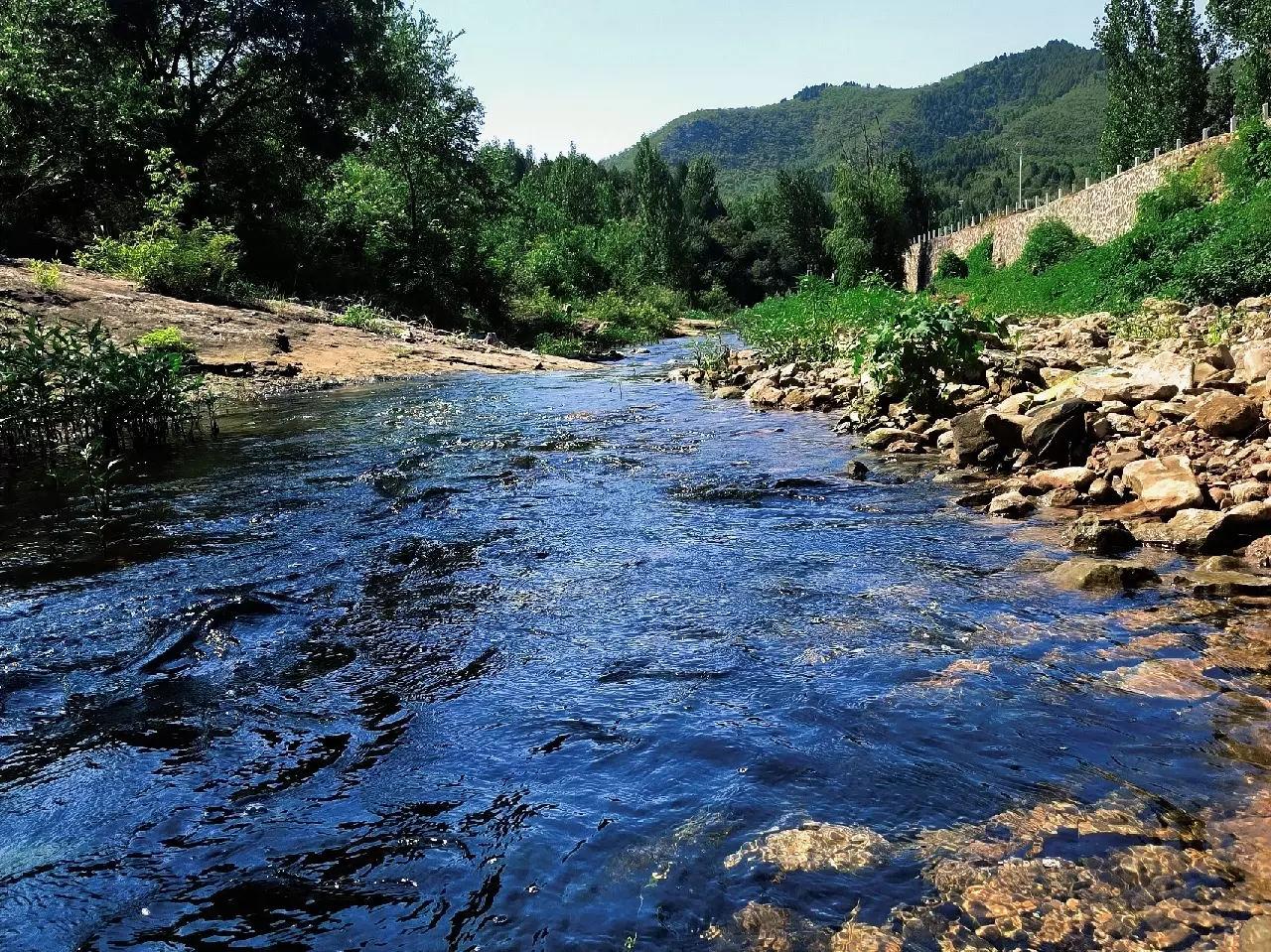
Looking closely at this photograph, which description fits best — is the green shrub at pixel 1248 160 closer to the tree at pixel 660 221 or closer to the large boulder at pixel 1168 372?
the large boulder at pixel 1168 372

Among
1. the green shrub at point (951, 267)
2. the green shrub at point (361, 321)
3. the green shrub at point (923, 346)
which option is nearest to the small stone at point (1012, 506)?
the green shrub at point (923, 346)

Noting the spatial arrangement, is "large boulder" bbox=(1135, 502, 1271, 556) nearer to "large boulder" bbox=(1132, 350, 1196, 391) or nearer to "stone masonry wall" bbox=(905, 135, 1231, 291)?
"large boulder" bbox=(1132, 350, 1196, 391)

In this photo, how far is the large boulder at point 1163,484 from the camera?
→ 6.15 m

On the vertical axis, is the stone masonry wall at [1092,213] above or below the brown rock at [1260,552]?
above

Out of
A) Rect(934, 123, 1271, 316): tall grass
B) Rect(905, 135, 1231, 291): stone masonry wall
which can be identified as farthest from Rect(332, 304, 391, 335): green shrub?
Rect(905, 135, 1231, 291): stone masonry wall

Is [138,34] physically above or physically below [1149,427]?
above

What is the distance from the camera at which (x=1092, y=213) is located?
39.0 meters

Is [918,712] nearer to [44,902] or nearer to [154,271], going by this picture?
[44,902]

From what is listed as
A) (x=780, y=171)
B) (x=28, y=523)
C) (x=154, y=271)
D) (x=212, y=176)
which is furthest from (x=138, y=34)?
(x=780, y=171)

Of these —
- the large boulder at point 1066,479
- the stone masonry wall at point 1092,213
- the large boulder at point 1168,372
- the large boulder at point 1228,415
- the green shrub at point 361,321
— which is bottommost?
the large boulder at point 1066,479

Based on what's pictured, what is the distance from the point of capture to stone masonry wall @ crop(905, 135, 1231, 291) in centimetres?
3222

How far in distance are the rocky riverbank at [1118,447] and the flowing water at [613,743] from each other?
569 mm

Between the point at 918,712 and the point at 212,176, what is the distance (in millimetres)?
29560

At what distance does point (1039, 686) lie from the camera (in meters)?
3.80
